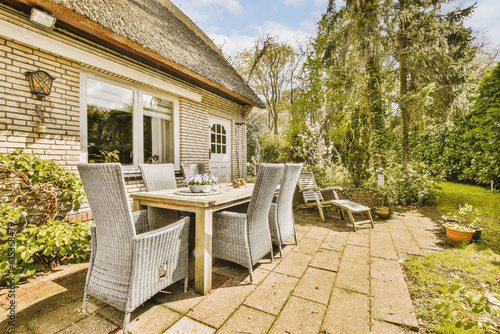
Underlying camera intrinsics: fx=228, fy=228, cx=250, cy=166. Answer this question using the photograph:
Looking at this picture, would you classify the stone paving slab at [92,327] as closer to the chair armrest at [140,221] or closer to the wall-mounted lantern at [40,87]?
the chair armrest at [140,221]

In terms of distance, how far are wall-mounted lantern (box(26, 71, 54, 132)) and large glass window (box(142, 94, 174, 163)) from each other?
154cm

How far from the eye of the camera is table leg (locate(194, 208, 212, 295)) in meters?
1.99

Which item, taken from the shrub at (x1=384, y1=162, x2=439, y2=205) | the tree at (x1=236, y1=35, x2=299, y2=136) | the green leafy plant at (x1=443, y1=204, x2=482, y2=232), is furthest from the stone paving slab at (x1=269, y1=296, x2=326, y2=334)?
the tree at (x1=236, y1=35, x2=299, y2=136)

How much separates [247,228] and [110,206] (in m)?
1.18

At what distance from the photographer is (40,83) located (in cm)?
274

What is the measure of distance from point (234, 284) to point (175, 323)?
664mm

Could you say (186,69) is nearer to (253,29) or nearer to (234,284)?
(234,284)

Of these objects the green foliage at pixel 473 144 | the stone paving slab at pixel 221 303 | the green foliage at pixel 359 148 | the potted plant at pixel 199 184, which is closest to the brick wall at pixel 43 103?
the potted plant at pixel 199 184

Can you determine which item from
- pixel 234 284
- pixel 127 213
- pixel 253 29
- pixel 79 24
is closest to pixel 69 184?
pixel 127 213

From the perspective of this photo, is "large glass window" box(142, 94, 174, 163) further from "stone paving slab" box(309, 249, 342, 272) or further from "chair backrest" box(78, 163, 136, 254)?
"stone paving slab" box(309, 249, 342, 272)

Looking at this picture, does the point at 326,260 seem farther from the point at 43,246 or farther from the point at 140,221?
the point at 43,246

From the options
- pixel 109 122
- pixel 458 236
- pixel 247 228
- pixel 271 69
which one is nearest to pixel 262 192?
pixel 247 228

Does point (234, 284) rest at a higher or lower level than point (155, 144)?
lower

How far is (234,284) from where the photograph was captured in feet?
7.13
